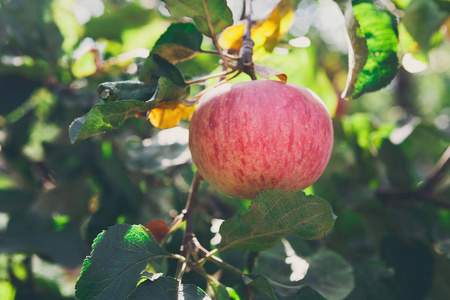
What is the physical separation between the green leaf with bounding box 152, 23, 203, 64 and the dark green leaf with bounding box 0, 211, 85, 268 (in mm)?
532

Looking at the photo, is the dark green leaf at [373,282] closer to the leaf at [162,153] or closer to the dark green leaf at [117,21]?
the leaf at [162,153]

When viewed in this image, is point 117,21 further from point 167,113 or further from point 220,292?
point 220,292

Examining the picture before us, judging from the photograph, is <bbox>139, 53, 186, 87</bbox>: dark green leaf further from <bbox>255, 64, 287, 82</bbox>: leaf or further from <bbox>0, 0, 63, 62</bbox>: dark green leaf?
<bbox>0, 0, 63, 62</bbox>: dark green leaf

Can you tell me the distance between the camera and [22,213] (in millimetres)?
1023

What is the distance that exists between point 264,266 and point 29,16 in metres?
0.95

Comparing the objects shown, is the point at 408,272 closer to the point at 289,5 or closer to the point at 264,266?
the point at 264,266

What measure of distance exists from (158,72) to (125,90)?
0.26 feet

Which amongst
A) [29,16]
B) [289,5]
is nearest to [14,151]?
[29,16]

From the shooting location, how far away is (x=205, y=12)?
638 millimetres

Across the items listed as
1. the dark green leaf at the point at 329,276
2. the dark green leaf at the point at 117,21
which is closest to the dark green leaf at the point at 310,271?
the dark green leaf at the point at 329,276

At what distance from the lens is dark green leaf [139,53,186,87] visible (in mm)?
656

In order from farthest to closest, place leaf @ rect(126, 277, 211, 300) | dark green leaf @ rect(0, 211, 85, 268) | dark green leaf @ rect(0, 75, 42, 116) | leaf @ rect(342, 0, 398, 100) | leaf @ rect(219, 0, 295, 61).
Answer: dark green leaf @ rect(0, 75, 42, 116), dark green leaf @ rect(0, 211, 85, 268), leaf @ rect(219, 0, 295, 61), leaf @ rect(342, 0, 398, 100), leaf @ rect(126, 277, 211, 300)

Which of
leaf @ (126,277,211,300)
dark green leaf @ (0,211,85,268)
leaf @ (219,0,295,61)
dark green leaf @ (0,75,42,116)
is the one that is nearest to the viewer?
leaf @ (126,277,211,300)

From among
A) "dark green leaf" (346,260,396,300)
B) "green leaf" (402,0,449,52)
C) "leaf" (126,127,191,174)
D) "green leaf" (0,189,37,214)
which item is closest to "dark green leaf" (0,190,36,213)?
"green leaf" (0,189,37,214)
